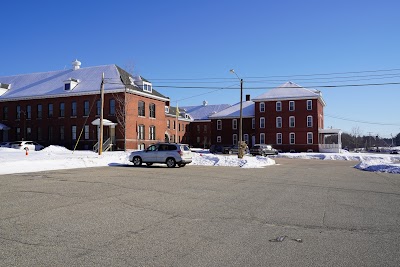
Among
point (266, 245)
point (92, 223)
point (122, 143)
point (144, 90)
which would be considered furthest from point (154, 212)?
point (144, 90)

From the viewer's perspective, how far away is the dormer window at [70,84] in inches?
2048

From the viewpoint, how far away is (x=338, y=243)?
6.39m

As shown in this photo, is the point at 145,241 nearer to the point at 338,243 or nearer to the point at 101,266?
the point at 101,266

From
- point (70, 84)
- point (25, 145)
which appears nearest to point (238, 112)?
point (70, 84)

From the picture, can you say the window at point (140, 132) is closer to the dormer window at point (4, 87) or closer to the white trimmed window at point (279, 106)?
the dormer window at point (4, 87)

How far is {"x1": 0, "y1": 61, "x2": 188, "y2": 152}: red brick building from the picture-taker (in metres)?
48.5

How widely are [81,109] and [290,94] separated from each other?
3564 cm

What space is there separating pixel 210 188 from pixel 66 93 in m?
43.3

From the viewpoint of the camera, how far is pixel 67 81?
2056 inches

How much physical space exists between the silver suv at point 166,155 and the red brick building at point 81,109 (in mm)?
20306

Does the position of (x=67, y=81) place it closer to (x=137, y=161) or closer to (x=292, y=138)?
(x=137, y=161)

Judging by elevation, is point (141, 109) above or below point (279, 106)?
below

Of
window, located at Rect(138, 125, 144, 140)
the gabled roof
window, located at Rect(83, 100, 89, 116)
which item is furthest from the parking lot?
the gabled roof

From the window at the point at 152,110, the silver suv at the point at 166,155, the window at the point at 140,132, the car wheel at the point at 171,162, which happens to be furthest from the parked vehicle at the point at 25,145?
the car wheel at the point at 171,162
